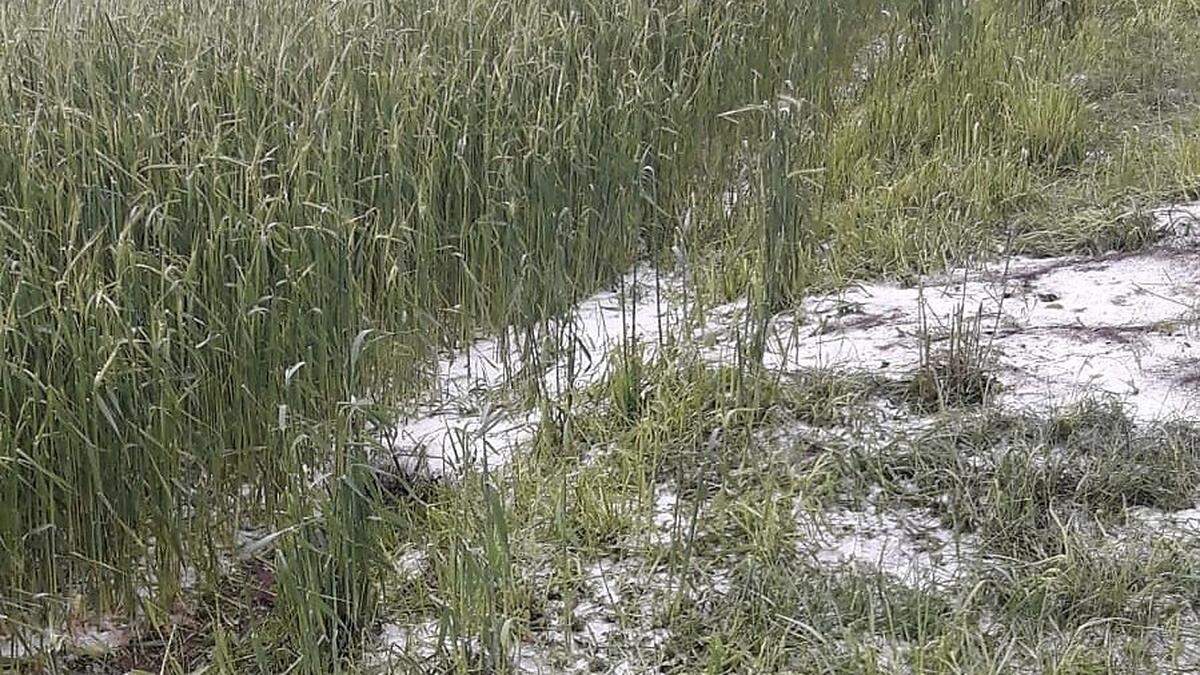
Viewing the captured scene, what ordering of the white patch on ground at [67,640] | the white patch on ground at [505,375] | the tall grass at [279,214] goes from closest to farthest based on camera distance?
the white patch on ground at [67,640]
the tall grass at [279,214]
the white patch on ground at [505,375]

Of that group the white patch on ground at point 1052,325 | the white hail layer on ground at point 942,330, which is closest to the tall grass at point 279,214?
the white hail layer on ground at point 942,330

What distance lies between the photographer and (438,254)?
301 cm

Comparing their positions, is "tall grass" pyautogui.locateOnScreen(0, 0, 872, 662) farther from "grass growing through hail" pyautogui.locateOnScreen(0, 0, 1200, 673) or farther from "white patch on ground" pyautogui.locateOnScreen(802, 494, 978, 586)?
"white patch on ground" pyautogui.locateOnScreen(802, 494, 978, 586)

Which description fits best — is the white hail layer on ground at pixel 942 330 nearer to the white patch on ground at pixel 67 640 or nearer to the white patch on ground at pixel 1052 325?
the white patch on ground at pixel 1052 325

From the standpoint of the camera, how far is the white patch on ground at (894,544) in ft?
6.63

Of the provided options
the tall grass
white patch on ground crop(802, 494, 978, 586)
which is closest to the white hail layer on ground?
the tall grass

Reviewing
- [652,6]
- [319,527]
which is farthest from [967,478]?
[652,6]

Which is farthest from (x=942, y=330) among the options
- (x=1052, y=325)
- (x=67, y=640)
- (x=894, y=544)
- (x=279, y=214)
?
(x=67, y=640)

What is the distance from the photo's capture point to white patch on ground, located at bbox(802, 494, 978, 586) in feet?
6.63

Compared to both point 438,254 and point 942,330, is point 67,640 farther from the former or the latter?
point 942,330

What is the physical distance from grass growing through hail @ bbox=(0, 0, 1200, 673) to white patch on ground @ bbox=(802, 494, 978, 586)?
7 cm

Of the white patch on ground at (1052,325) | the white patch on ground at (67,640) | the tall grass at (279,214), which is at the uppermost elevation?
the tall grass at (279,214)

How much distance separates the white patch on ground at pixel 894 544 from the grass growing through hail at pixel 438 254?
0.07 meters

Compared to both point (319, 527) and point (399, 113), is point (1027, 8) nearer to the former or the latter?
point (399, 113)
